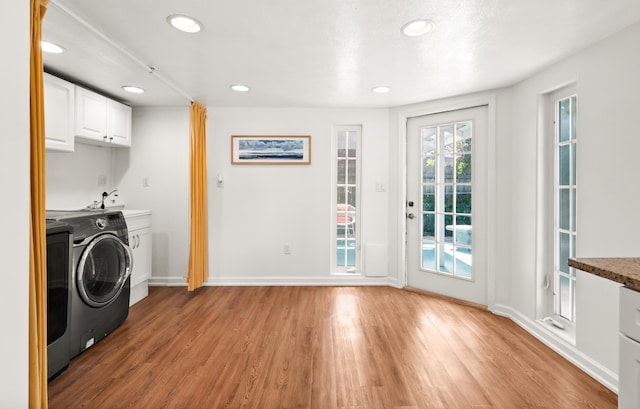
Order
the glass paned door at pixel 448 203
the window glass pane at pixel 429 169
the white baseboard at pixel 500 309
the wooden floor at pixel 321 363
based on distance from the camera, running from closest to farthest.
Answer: the wooden floor at pixel 321 363
the white baseboard at pixel 500 309
the glass paned door at pixel 448 203
the window glass pane at pixel 429 169

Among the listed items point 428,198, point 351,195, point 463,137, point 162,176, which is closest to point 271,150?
point 351,195

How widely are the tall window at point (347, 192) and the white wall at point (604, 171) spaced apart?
2.10m

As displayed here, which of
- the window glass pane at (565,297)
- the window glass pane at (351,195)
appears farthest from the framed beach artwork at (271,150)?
the window glass pane at (565,297)

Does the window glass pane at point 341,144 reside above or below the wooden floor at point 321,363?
above

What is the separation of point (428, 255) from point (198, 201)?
9.07 feet

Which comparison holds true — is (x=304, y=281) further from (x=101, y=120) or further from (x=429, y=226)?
(x=101, y=120)

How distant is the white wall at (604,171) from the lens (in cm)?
182

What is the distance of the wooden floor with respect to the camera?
5.68ft

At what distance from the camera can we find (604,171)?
1965mm

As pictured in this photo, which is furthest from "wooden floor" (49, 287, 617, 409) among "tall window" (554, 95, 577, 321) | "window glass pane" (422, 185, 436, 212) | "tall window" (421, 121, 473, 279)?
"window glass pane" (422, 185, 436, 212)

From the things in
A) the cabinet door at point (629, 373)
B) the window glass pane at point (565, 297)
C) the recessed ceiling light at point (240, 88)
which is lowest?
the window glass pane at point (565, 297)

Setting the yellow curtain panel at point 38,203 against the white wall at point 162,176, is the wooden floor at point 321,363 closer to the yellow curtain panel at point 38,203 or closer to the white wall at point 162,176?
the yellow curtain panel at point 38,203

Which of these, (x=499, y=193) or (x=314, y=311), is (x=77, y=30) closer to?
(x=314, y=311)

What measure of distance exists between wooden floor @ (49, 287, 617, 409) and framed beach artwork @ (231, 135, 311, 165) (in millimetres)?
1758
